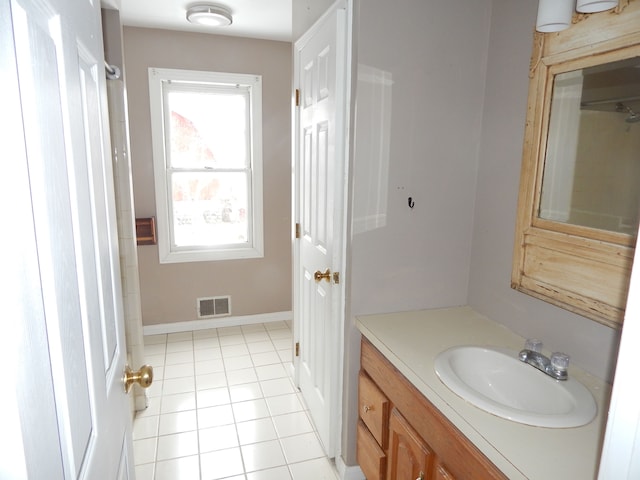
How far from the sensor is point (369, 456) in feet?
5.58

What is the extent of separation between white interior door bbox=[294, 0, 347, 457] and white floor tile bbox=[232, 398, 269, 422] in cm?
28

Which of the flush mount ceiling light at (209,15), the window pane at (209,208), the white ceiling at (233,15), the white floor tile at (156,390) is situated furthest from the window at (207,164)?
the white floor tile at (156,390)

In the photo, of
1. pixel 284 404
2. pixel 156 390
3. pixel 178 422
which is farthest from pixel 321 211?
pixel 156 390

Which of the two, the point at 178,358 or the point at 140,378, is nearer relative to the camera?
the point at 140,378

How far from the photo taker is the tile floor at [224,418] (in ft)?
6.78

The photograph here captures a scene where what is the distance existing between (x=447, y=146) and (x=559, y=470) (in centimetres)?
125

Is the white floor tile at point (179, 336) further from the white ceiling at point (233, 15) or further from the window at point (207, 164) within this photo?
the white ceiling at point (233, 15)

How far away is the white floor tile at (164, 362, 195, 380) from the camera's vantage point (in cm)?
295

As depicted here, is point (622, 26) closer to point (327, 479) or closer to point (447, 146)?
point (447, 146)

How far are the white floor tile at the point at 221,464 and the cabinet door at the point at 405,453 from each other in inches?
35.1

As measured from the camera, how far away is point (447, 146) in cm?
176

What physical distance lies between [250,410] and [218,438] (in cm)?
29

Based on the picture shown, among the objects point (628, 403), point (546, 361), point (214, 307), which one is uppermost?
point (628, 403)

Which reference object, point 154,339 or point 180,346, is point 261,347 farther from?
point 154,339
